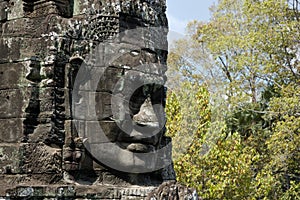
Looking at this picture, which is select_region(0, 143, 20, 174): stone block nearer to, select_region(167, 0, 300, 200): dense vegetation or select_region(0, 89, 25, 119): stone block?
select_region(0, 89, 25, 119): stone block

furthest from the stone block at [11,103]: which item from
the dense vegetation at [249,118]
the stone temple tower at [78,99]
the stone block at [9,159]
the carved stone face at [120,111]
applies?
the dense vegetation at [249,118]

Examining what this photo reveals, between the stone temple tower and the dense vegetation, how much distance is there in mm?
7713

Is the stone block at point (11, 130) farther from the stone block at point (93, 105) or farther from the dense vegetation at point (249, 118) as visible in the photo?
the dense vegetation at point (249, 118)

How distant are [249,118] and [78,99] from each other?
15000mm

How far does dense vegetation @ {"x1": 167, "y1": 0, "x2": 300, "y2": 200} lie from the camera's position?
1447 centimetres

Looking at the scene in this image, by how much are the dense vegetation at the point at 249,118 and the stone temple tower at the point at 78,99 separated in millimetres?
7713

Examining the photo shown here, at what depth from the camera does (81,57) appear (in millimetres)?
6188

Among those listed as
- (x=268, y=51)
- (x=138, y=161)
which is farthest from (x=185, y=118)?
(x=138, y=161)

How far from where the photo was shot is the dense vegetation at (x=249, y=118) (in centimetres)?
1447

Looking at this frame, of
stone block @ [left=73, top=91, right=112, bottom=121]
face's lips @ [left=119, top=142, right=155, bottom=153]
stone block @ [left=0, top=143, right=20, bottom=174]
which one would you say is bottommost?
stone block @ [left=0, top=143, right=20, bottom=174]

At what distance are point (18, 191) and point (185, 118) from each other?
12399mm

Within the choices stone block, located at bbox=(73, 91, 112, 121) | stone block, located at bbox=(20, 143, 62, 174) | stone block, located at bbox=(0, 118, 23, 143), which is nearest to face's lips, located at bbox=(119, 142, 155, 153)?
stone block, located at bbox=(73, 91, 112, 121)

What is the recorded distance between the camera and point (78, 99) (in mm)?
6172

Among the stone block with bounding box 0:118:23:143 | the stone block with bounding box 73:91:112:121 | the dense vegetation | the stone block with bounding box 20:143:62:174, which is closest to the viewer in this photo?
the stone block with bounding box 20:143:62:174
